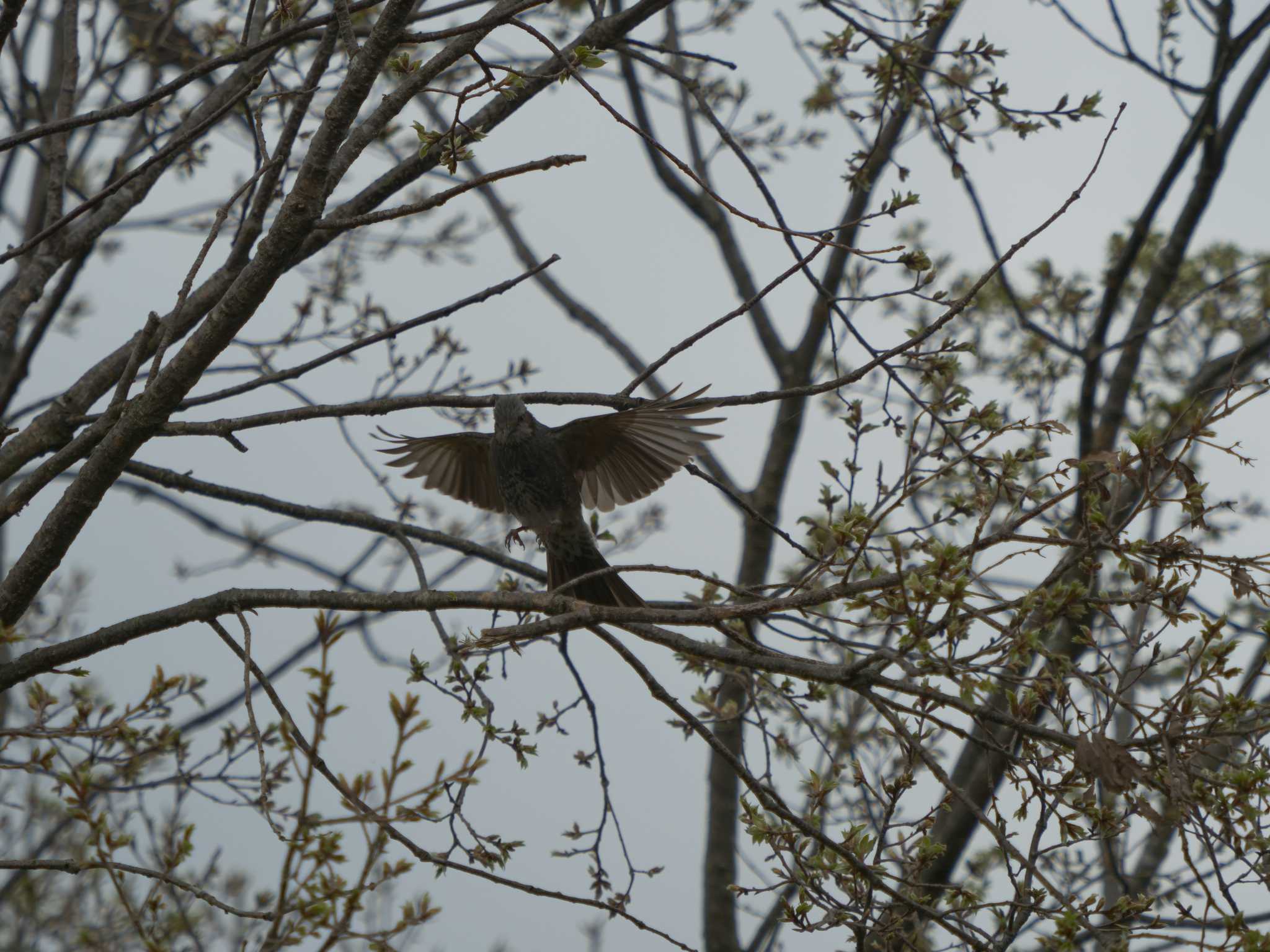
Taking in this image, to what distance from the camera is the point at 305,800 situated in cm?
211

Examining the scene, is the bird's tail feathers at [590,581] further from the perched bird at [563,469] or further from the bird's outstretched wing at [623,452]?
the bird's outstretched wing at [623,452]

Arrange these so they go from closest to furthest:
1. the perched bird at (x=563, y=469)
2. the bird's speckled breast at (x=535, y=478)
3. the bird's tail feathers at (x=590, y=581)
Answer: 1. the bird's tail feathers at (x=590, y=581)
2. the perched bird at (x=563, y=469)
3. the bird's speckled breast at (x=535, y=478)

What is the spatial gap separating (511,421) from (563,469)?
36 centimetres

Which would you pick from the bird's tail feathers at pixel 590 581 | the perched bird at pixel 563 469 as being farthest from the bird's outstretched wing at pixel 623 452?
the bird's tail feathers at pixel 590 581

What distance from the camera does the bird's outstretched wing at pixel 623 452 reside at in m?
4.72

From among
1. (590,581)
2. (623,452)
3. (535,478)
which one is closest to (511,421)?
(535,478)

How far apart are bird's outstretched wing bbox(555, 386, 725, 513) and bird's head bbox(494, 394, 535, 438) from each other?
16 centimetres

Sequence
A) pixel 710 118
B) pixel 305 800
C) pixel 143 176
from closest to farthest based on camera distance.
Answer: pixel 305 800 < pixel 710 118 < pixel 143 176

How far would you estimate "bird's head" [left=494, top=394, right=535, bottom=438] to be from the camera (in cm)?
534

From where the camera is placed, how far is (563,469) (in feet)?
18.0

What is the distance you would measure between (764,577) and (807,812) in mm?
3533

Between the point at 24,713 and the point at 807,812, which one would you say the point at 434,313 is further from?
the point at 24,713

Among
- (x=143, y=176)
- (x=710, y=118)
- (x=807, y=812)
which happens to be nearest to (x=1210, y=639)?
(x=807, y=812)

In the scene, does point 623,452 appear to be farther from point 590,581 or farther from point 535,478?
point 590,581
